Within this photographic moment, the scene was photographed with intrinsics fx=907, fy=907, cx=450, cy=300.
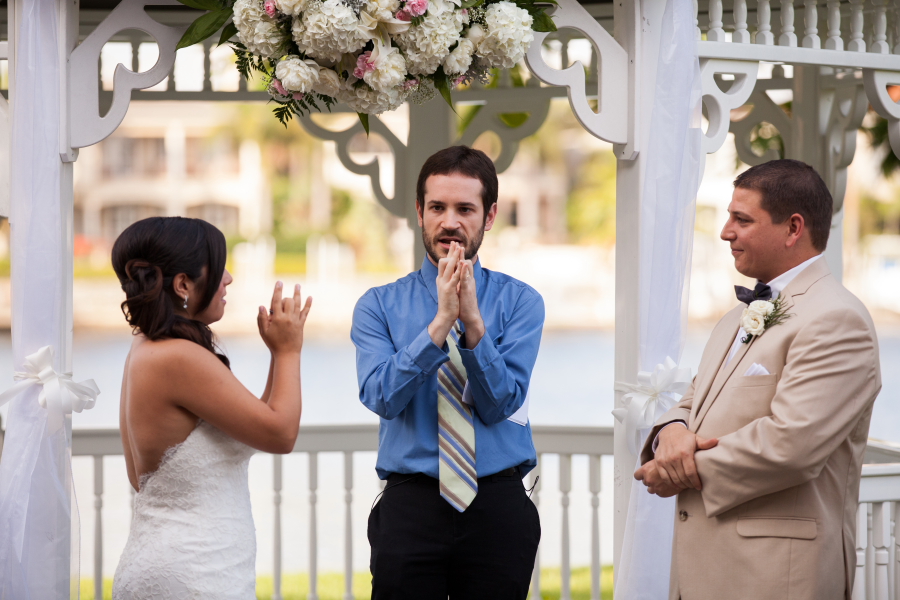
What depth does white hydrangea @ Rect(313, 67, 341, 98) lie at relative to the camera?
276cm

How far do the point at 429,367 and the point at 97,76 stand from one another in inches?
65.5

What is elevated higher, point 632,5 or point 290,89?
point 632,5

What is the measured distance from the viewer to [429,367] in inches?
99.8

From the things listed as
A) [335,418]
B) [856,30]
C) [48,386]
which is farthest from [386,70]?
[335,418]

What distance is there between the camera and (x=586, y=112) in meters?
3.31

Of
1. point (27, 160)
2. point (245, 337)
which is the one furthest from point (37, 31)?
point (245, 337)

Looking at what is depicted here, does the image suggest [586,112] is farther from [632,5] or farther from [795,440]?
[795,440]

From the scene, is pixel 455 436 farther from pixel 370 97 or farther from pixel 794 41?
pixel 794 41

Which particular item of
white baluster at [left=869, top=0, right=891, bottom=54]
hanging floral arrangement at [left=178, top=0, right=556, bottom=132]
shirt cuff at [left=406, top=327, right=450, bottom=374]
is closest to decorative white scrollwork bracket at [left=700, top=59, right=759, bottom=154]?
white baluster at [left=869, top=0, right=891, bottom=54]

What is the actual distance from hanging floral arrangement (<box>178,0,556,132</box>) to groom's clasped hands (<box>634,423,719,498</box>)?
1.27 metres

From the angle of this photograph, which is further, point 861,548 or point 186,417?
point 861,548

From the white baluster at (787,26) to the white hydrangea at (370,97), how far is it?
161 cm

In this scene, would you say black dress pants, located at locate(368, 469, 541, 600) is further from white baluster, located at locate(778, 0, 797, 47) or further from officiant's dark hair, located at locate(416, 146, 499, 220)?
white baluster, located at locate(778, 0, 797, 47)

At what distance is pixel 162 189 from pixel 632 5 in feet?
125
